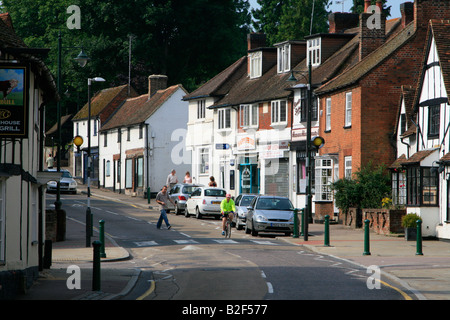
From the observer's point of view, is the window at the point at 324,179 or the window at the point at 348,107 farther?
the window at the point at 324,179

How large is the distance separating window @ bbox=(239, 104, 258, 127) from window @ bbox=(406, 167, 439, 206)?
19014 mm

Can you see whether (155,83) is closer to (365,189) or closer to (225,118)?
(225,118)

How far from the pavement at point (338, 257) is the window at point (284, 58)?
50.3 ft

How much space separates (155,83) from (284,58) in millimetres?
19198

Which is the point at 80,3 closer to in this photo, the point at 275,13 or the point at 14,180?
the point at 275,13

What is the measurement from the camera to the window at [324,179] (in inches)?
1753

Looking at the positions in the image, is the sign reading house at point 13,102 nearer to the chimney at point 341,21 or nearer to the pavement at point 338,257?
the pavement at point 338,257

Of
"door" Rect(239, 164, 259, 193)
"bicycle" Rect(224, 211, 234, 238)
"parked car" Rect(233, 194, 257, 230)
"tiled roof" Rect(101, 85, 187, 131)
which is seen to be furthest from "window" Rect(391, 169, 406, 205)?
"tiled roof" Rect(101, 85, 187, 131)

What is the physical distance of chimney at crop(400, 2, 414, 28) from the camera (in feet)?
149

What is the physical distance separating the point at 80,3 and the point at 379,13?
3691cm

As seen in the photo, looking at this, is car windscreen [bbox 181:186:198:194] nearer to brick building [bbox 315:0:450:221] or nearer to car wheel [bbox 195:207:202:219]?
car wheel [bbox 195:207:202:219]

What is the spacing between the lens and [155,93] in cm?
6969

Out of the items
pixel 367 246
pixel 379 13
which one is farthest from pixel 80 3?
pixel 367 246

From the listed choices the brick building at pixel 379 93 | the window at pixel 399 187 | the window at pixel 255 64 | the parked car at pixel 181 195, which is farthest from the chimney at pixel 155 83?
the window at pixel 399 187
